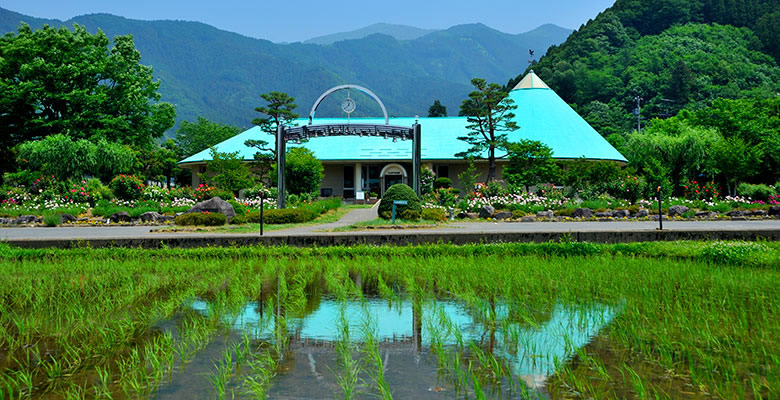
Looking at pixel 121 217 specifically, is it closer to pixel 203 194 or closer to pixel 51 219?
pixel 51 219

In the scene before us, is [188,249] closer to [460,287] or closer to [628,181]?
[460,287]

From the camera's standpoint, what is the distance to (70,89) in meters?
35.5

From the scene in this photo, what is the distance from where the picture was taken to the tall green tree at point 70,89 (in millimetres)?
34281

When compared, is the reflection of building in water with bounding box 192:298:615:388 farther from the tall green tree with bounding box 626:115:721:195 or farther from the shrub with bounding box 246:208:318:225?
the tall green tree with bounding box 626:115:721:195

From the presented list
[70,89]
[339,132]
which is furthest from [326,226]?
[70,89]

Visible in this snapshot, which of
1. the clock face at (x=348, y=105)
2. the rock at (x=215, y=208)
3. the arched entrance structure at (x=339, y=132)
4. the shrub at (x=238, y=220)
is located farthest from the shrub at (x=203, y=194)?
the shrub at (x=238, y=220)

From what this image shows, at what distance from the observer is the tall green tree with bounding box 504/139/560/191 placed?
2916 centimetres

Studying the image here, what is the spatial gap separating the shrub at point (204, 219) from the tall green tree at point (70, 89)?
694 inches

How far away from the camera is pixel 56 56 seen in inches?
1368

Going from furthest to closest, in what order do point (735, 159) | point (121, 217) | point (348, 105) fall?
1. point (735, 159)
2. point (348, 105)
3. point (121, 217)

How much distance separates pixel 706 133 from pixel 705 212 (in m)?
13.9

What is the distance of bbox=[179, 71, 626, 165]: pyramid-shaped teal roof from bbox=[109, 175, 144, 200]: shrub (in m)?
9.32

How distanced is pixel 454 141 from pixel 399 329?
32.8 meters

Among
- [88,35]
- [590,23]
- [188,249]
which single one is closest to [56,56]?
[88,35]
